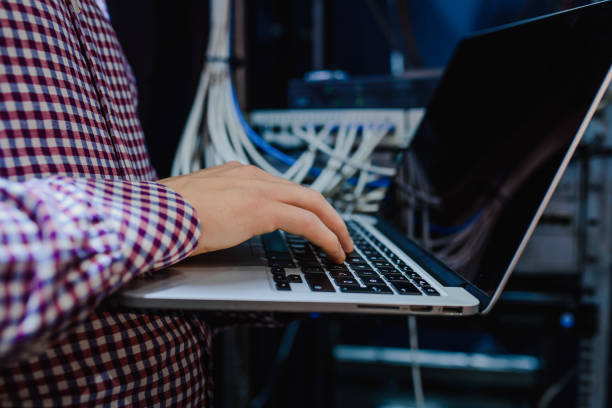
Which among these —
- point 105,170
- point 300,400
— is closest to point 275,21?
point 105,170

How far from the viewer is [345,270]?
16.3 inches

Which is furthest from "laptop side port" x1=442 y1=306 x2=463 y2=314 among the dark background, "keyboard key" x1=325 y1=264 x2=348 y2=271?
the dark background

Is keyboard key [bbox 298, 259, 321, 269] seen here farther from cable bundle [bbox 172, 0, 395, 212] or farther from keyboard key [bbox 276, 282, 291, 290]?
cable bundle [bbox 172, 0, 395, 212]

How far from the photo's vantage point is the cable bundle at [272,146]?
745 millimetres

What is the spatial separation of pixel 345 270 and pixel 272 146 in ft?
1.60

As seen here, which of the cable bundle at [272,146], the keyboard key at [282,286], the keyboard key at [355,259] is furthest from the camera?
the cable bundle at [272,146]

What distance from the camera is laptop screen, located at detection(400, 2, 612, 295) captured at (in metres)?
0.41

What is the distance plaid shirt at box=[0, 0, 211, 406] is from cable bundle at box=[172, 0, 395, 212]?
281 mm

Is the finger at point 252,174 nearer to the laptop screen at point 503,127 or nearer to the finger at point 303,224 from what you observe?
the finger at point 303,224

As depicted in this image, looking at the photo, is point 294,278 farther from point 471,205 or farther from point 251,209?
point 471,205

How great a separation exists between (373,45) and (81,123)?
978 mm

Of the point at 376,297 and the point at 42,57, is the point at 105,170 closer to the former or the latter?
the point at 42,57

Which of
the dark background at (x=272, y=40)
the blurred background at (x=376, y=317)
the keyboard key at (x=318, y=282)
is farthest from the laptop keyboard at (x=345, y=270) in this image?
the dark background at (x=272, y=40)

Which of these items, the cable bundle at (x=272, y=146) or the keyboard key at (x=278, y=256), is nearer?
the keyboard key at (x=278, y=256)
